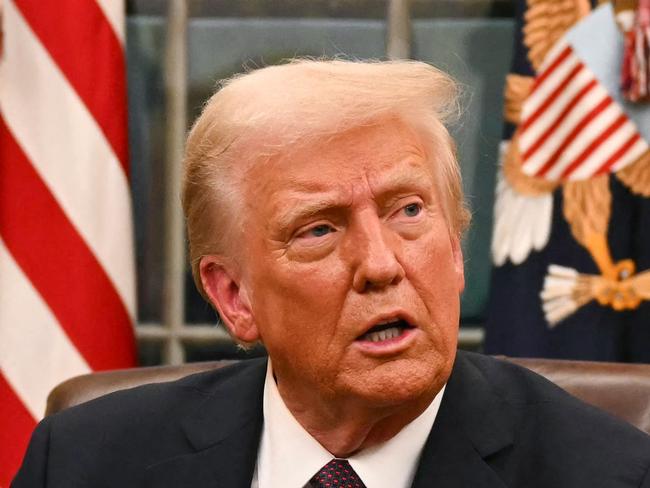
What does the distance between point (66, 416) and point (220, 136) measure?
0.64m

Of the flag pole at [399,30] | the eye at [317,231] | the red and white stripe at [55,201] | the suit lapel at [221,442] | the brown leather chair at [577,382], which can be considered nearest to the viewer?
the eye at [317,231]

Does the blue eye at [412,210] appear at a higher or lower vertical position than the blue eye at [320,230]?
higher

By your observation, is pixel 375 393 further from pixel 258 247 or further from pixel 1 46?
pixel 1 46

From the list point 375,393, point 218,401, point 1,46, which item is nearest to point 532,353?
point 218,401

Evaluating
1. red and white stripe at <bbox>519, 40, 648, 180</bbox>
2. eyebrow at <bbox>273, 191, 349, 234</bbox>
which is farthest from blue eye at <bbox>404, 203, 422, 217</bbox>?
red and white stripe at <bbox>519, 40, 648, 180</bbox>

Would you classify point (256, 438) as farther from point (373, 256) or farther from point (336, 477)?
point (373, 256)

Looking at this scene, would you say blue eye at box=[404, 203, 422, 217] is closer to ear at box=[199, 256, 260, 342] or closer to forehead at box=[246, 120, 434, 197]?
forehead at box=[246, 120, 434, 197]

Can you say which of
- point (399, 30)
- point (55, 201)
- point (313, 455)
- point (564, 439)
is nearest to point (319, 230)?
point (313, 455)

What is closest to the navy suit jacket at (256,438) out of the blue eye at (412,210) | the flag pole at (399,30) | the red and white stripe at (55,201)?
the blue eye at (412,210)

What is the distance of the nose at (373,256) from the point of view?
167 centimetres

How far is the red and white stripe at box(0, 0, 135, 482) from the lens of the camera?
305cm

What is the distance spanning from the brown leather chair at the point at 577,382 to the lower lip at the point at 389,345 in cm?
53

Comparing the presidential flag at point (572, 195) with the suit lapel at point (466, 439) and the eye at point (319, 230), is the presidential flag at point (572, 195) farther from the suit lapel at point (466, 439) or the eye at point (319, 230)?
the eye at point (319, 230)

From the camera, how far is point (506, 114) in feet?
9.59
